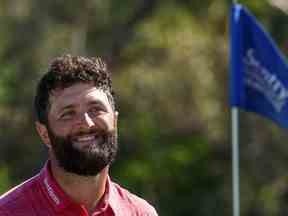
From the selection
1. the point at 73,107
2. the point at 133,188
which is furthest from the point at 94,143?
the point at 133,188

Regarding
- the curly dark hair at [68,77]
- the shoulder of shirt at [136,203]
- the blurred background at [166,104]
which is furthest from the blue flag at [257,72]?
the blurred background at [166,104]

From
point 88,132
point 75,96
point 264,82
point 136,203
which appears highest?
point 75,96

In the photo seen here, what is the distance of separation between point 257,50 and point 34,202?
424cm

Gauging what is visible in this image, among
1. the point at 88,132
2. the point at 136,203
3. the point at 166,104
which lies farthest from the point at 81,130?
the point at 166,104

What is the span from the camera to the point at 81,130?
4.39 meters

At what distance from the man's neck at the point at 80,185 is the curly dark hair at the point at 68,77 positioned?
20 centimetres

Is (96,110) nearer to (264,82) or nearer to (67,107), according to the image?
(67,107)

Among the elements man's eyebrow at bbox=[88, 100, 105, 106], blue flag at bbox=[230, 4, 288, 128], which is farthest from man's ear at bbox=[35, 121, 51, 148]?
blue flag at bbox=[230, 4, 288, 128]

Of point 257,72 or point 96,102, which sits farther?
point 257,72

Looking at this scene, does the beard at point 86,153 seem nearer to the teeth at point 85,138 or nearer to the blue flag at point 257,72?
the teeth at point 85,138

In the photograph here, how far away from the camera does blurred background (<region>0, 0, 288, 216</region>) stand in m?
16.3

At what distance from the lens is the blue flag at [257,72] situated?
27.7 ft

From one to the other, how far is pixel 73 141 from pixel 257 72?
4.22 m

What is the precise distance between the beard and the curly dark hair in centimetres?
12
